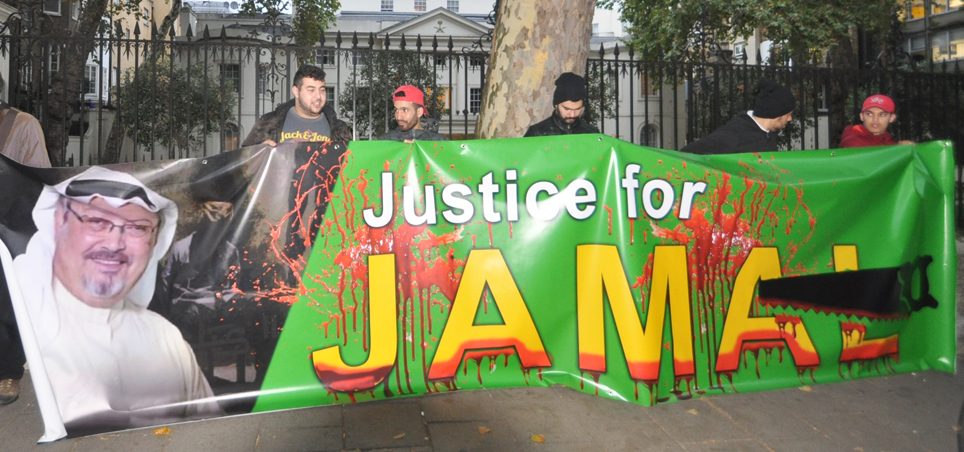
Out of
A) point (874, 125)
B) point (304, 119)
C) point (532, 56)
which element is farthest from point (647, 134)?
point (304, 119)

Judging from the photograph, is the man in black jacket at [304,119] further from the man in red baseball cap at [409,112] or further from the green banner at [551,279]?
the green banner at [551,279]

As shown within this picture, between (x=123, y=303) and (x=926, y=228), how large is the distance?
16.7ft

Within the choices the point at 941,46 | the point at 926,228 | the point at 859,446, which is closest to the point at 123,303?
the point at 859,446

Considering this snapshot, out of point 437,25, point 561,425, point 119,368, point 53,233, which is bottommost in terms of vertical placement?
point 561,425

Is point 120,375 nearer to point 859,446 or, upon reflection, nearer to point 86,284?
point 86,284

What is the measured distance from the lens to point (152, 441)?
361cm

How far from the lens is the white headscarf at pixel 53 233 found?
11.9 ft

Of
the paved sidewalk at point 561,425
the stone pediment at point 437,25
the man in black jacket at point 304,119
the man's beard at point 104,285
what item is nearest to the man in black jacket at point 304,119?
the man in black jacket at point 304,119

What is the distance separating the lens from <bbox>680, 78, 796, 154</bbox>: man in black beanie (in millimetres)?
5047

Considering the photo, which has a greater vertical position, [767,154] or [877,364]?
[767,154]

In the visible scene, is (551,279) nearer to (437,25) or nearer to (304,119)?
(304,119)

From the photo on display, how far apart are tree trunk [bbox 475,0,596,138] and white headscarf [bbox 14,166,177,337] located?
3.45 metres

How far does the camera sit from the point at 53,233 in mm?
3688

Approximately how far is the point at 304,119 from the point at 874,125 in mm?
4640
